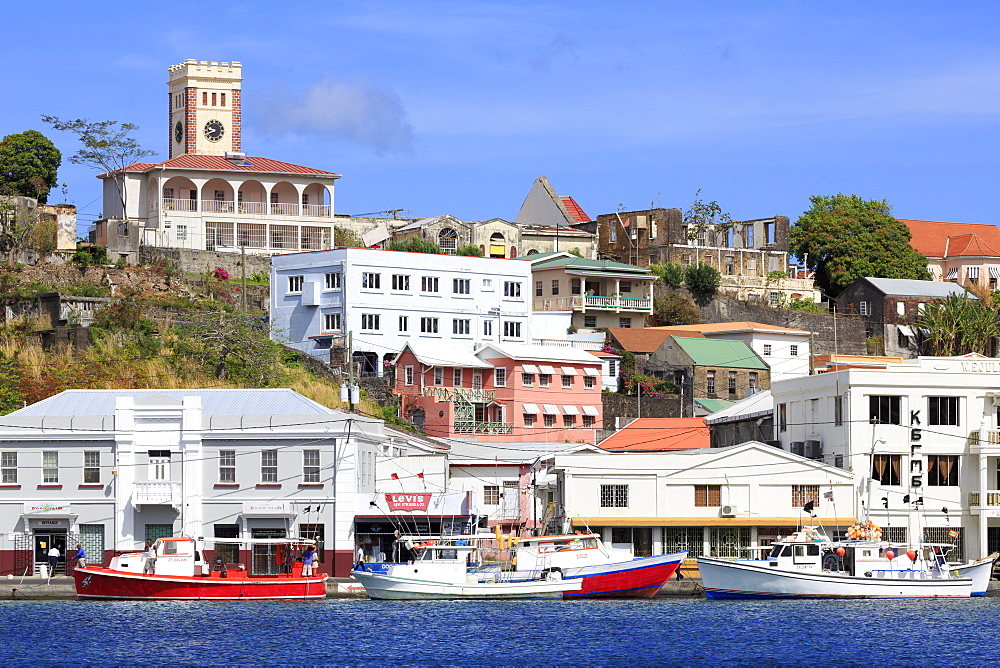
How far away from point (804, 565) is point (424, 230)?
53345mm

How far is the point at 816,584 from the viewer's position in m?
68.5

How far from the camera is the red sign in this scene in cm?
7269

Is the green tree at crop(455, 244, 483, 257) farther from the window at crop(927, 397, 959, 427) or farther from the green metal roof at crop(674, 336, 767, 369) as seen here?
the window at crop(927, 397, 959, 427)

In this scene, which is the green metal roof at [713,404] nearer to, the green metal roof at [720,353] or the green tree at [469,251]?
the green metal roof at [720,353]

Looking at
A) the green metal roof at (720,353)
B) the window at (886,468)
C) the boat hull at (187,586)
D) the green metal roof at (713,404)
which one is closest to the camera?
the boat hull at (187,586)

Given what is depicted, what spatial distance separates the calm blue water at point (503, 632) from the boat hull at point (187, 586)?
1.68 feet

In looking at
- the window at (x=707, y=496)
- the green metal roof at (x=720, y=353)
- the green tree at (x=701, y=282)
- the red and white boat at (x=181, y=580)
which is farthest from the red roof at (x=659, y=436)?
the green tree at (x=701, y=282)

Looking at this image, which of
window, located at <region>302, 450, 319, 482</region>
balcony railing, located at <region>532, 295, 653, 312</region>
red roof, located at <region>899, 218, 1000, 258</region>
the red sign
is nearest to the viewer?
window, located at <region>302, 450, 319, 482</region>

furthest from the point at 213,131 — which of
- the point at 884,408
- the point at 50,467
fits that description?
the point at 884,408

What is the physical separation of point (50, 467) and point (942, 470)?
36887 mm

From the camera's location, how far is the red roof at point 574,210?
134 m

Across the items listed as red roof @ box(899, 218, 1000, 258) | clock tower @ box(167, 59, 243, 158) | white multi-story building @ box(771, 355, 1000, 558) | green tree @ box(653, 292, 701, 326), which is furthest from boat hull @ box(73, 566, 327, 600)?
red roof @ box(899, 218, 1000, 258)

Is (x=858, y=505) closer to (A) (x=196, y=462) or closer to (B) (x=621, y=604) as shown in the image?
(B) (x=621, y=604)

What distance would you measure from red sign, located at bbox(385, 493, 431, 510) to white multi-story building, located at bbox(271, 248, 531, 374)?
74.8 feet
